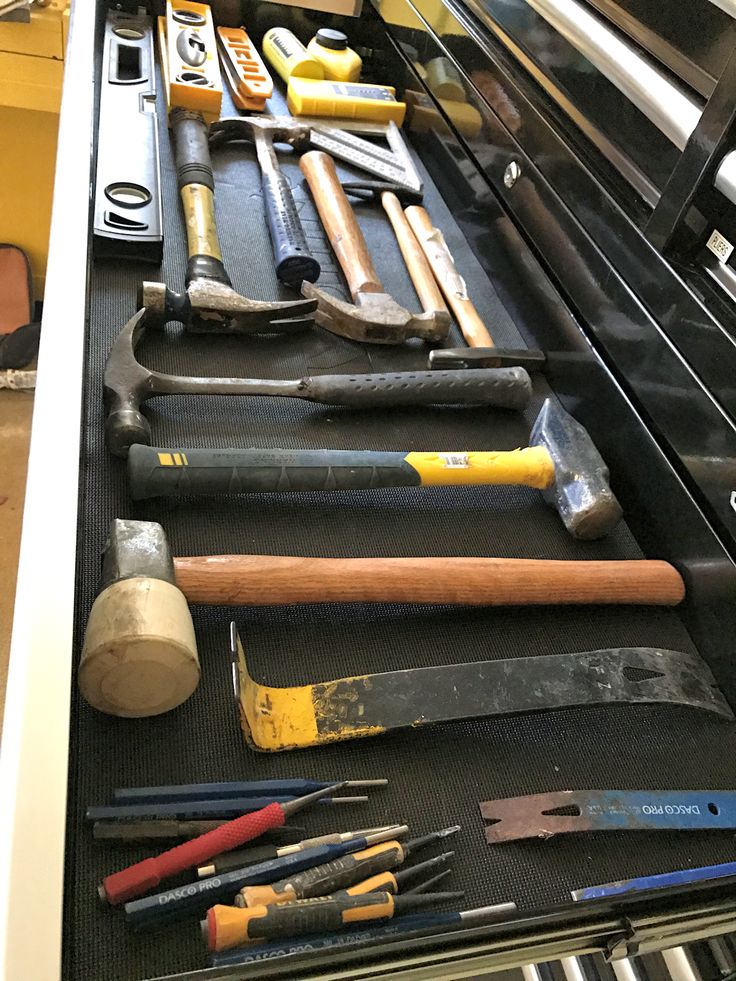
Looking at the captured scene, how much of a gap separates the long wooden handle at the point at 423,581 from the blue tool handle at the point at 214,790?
8.2 inches

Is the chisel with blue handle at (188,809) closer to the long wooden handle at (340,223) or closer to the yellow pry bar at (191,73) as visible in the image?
the long wooden handle at (340,223)

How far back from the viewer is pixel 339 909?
670 mm

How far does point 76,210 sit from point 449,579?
853 millimetres

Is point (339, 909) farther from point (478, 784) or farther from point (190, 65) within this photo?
point (190, 65)

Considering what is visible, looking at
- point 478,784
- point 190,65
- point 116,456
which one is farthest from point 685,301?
point 190,65

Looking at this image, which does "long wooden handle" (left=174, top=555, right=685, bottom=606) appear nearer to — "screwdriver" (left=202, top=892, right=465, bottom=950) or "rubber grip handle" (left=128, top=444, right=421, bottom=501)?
"rubber grip handle" (left=128, top=444, right=421, bottom=501)

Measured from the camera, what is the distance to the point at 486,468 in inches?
44.4

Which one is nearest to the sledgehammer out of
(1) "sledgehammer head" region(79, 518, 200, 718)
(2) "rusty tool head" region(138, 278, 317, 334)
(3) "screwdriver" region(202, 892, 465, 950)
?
(1) "sledgehammer head" region(79, 518, 200, 718)

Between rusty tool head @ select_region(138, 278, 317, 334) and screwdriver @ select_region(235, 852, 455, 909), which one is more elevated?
rusty tool head @ select_region(138, 278, 317, 334)

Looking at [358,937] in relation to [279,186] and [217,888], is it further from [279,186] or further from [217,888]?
[279,186]

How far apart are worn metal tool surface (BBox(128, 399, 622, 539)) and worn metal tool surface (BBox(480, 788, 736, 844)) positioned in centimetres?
39

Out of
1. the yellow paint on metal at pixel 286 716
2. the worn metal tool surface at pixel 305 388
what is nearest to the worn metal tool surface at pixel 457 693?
the yellow paint on metal at pixel 286 716

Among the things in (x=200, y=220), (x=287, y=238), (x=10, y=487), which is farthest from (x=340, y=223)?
(x=10, y=487)

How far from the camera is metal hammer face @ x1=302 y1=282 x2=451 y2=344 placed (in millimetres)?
1320
